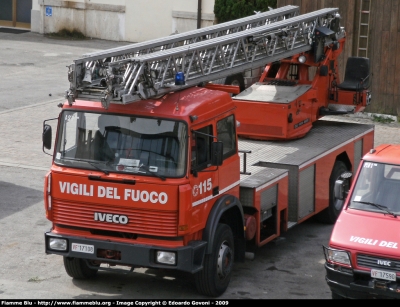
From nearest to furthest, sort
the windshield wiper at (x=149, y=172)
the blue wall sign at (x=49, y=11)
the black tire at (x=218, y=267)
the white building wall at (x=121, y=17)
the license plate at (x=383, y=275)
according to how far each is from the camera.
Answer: the license plate at (x=383, y=275), the windshield wiper at (x=149, y=172), the black tire at (x=218, y=267), the white building wall at (x=121, y=17), the blue wall sign at (x=49, y=11)

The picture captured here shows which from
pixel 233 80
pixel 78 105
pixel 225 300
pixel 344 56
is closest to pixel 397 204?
pixel 225 300

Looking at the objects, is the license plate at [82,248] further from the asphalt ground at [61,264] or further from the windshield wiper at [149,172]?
the windshield wiper at [149,172]

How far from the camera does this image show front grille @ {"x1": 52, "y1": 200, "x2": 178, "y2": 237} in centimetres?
983

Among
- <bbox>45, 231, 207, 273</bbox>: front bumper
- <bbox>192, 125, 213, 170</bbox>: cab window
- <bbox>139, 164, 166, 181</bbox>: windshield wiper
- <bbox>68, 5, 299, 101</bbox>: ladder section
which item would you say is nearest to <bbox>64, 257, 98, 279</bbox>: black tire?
<bbox>45, 231, 207, 273</bbox>: front bumper

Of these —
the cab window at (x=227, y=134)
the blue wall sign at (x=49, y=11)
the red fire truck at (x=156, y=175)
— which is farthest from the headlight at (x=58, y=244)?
the blue wall sign at (x=49, y=11)

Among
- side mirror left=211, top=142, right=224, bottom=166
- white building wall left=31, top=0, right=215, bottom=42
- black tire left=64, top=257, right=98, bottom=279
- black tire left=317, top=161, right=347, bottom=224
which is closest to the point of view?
side mirror left=211, top=142, right=224, bottom=166

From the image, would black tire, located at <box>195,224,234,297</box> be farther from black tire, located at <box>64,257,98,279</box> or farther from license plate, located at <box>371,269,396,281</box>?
license plate, located at <box>371,269,396,281</box>

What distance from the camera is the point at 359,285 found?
9.46 metres

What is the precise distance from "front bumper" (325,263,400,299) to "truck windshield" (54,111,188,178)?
7.17ft

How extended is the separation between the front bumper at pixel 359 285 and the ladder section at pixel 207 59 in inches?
122

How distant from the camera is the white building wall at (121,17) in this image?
31.5m

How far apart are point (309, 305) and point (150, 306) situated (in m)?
1.93

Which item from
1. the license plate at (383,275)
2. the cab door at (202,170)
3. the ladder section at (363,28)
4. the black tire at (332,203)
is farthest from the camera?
the ladder section at (363,28)

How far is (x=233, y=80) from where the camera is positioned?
2078 centimetres
